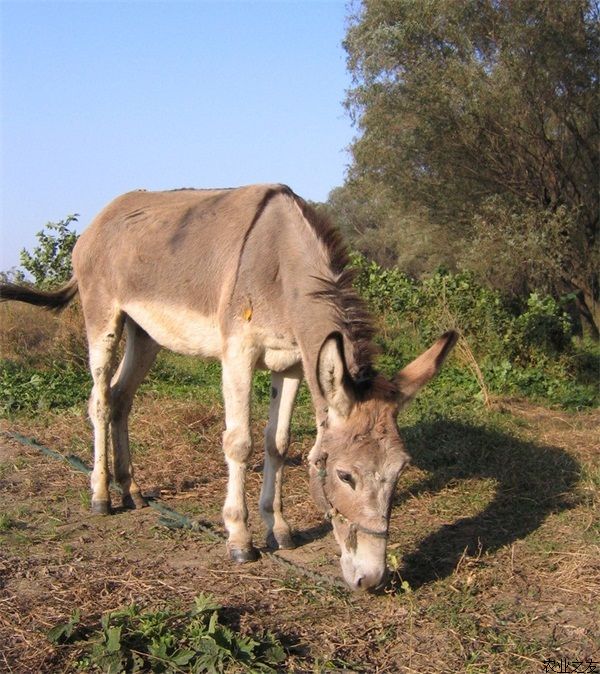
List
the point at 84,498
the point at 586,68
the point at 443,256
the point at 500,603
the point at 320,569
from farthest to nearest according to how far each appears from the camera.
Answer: the point at 443,256 < the point at 586,68 < the point at 84,498 < the point at 320,569 < the point at 500,603

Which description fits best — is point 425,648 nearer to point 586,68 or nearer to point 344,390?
point 344,390

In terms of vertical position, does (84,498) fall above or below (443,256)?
below

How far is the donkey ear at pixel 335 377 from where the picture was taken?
12.1ft

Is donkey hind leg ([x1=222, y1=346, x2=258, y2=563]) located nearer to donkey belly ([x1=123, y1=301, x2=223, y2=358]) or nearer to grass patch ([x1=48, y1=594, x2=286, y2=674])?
donkey belly ([x1=123, y1=301, x2=223, y2=358])

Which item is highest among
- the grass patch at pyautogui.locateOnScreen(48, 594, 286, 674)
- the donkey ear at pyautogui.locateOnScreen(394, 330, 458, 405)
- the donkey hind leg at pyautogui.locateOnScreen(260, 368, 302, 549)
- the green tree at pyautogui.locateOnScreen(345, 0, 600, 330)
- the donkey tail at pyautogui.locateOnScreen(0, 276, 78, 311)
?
the green tree at pyautogui.locateOnScreen(345, 0, 600, 330)

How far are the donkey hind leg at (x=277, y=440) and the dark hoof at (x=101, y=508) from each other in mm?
1167

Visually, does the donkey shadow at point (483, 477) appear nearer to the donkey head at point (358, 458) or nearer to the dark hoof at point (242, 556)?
the donkey head at point (358, 458)

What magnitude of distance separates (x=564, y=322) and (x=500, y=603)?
7340mm

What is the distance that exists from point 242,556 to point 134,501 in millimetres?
1412

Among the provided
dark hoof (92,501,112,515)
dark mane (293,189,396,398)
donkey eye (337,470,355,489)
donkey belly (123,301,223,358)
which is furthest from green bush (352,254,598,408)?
donkey eye (337,470,355,489)

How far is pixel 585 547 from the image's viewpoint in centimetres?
436

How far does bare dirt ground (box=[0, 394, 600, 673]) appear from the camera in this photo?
10.7 feet

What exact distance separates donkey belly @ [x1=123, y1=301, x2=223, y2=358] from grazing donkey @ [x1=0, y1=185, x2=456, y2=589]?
11 mm

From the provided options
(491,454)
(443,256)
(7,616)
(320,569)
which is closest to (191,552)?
(320,569)
